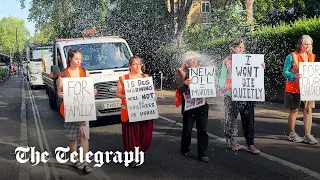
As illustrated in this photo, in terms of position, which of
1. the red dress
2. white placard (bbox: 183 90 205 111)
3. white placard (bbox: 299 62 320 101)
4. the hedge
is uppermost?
the hedge

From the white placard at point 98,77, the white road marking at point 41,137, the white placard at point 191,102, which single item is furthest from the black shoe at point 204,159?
the white placard at point 98,77

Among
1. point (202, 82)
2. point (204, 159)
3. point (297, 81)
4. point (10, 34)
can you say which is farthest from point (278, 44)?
point (10, 34)

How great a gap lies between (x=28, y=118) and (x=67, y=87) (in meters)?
6.91

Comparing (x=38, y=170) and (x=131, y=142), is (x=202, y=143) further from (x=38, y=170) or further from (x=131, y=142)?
(x=38, y=170)

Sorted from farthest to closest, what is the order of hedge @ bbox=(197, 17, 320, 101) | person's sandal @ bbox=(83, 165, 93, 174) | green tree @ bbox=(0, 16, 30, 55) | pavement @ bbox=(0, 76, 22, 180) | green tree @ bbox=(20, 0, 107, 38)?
green tree @ bbox=(0, 16, 30, 55) → green tree @ bbox=(20, 0, 107, 38) → hedge @ bbox=(197, 17, 320, 101) → pavement @ bbox=(0, 76, 22, 180) → person's sandal @ bbox=(83, 165, 93, 174)

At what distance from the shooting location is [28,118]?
12203 mm

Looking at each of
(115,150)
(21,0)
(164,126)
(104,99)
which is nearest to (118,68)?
(104,99)

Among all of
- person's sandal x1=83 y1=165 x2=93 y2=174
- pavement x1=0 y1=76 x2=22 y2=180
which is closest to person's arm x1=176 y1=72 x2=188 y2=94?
person's sandal x1=83 y1=165 x2=93 y2=174

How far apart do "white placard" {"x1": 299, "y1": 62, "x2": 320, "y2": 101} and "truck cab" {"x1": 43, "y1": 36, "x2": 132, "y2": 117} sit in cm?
432

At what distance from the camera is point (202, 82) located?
249 inches

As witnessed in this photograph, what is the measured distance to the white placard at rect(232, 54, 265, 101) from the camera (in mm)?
6613

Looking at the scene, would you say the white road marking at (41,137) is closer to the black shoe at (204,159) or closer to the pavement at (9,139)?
the pavement at (9,139)

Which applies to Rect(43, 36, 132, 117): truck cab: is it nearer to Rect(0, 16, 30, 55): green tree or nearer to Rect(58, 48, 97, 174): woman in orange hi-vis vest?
Rect(58, 48, 97, 174): woman in orange hi-vis vest

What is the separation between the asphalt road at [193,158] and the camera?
18.7 ft
